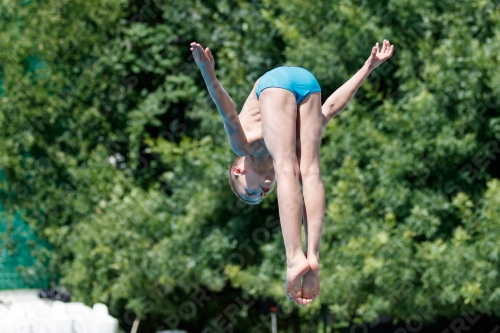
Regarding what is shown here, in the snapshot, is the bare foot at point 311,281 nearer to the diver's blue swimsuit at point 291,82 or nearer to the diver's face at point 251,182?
the diver's face at point 251,182

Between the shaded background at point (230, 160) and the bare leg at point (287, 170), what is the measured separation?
287cm

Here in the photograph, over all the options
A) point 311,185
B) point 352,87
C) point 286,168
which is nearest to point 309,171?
point 311,185

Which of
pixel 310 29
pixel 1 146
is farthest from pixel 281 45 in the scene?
pixel 1 146

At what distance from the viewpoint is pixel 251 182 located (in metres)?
3.69

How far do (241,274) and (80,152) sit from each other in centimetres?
232

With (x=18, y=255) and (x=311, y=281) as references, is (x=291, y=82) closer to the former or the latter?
(x=311, y=281)

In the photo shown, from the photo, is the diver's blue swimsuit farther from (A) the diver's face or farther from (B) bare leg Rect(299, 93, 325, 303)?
(A) the diver's face

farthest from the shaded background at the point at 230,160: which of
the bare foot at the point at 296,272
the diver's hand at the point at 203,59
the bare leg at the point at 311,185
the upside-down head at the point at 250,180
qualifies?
the diver's hand at the point at 203,59

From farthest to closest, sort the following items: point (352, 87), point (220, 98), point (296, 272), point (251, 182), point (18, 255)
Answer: point (18, 255)
point (352, 87)
point (251, 182)
point (220, 98)
point (296, 272)

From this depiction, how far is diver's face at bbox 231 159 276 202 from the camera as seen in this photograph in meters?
3.70

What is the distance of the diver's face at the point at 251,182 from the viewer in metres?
3.70

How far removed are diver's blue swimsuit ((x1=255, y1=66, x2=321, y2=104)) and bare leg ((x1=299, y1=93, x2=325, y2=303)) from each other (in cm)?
3

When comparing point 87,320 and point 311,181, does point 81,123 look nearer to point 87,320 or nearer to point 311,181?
point 87,320

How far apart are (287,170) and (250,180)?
0.30m
